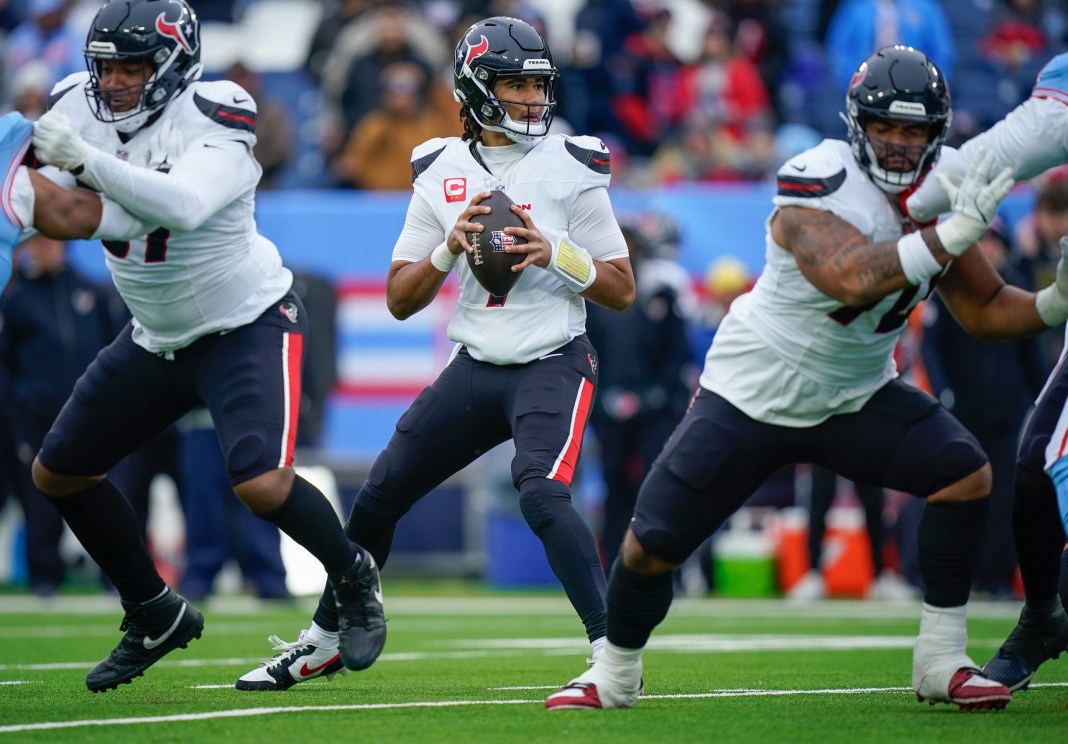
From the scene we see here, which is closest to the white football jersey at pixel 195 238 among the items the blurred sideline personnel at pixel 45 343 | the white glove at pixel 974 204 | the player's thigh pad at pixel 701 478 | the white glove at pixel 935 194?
the player's thigh pad at pixel 701 478

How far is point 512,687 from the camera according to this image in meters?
5.71

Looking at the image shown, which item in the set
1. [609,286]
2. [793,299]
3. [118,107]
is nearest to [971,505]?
[793,299]

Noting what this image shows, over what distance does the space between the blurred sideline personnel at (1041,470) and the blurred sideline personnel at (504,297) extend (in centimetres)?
128

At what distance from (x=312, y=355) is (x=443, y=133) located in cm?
266

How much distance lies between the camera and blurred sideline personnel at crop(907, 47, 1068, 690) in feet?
15.4

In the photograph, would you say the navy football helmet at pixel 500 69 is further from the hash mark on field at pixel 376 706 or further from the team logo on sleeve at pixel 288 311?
the hash mark on field at pixel 376 706

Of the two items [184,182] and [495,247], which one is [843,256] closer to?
[495,247]

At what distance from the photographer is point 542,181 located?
5.62 metres

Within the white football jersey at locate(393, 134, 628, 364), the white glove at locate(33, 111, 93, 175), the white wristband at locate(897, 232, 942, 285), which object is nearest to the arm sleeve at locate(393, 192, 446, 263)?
the white football jersey at locate(393, 134, 628, 364)

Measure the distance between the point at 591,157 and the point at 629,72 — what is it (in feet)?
27.8

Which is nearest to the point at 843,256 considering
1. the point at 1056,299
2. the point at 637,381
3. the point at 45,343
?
the point at 1056,299

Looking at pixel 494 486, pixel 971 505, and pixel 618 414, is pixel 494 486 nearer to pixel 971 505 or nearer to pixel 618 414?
pixel 618 414

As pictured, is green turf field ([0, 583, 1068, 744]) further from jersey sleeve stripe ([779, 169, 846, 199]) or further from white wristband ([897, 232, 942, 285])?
jersey sleeve stripe ([779, 169, 846, 199])

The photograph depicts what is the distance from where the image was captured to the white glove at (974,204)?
14.6ft
